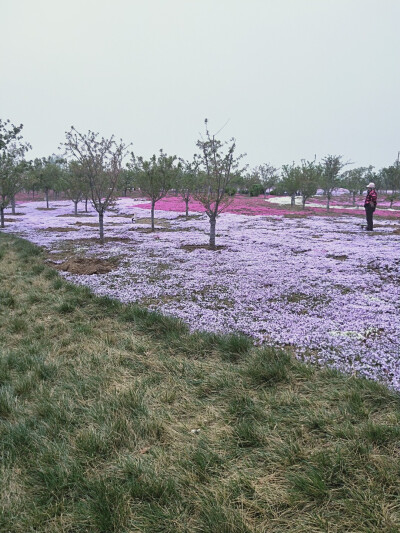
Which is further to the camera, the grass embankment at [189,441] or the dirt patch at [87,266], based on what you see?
the dirt patch at [87,266]

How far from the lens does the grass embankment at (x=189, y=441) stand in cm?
218

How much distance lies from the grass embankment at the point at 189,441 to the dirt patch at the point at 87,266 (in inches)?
207

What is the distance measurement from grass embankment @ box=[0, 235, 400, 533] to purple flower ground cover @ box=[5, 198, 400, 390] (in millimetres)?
901

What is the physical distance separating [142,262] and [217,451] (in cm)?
918

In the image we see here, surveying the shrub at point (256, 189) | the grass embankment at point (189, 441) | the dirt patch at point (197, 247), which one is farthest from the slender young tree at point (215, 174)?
the shrub at point (256, 189)

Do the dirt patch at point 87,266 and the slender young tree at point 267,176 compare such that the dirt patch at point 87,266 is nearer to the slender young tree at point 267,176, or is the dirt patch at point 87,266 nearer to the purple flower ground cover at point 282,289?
the purple flower ground cover at point 282,289

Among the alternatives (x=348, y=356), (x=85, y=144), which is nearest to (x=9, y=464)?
(x=348, y=356)

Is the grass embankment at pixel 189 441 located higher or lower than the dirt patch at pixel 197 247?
lower

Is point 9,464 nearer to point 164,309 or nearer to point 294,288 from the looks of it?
point 164,309

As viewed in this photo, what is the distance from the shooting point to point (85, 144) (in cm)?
1502

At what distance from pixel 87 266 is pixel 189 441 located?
874cm

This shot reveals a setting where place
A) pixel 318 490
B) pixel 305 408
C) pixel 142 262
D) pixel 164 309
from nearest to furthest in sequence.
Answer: pixel 318 490, pixel 305 408, pixel 164 309, pixel 142 262

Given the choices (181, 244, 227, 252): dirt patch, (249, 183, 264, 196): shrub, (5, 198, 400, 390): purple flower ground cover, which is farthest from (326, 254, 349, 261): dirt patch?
(249, 183, 264, 196): shrub

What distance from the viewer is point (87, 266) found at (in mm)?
10711
